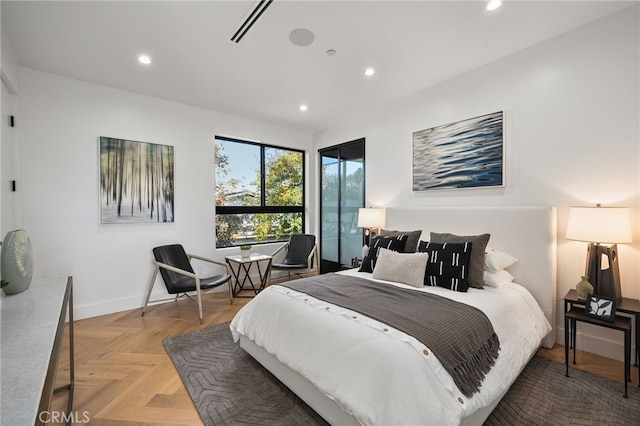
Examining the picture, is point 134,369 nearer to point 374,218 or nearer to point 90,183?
point 90,183

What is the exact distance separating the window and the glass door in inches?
20.5

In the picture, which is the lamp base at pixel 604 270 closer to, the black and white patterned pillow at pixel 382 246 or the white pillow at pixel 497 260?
the white pillow at pixel 497 260

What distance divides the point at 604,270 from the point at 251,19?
350 centimetres

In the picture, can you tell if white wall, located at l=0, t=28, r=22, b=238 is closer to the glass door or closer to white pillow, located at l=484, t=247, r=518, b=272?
the glass door

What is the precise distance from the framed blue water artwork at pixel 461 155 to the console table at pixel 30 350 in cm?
357

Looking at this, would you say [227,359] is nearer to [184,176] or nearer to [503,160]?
[184,176]

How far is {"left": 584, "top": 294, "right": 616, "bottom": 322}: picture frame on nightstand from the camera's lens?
2.03 metres

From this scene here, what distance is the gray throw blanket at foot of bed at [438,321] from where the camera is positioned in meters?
1.51

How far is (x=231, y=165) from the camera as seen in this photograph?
15.3ft

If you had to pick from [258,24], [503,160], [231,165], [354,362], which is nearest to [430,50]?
[503,160]

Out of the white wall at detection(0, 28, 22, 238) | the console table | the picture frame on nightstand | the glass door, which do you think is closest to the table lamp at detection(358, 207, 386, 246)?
the glass door

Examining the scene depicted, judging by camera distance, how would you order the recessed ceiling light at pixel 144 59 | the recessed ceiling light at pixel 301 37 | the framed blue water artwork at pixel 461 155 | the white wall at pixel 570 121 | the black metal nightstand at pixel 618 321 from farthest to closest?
1. the framed blue water artwork at pixel 461 155
2. the recessed ceiling light at pixel 144 59
3. the recessed ceiling light at pixel 301 37
4. the white wall at pixel 570 121
5. the black metal nightstand at pixel 618 321

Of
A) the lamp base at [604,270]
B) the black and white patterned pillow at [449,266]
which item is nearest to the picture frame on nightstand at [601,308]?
the lamp base at [604,270]

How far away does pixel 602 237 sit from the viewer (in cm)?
213
